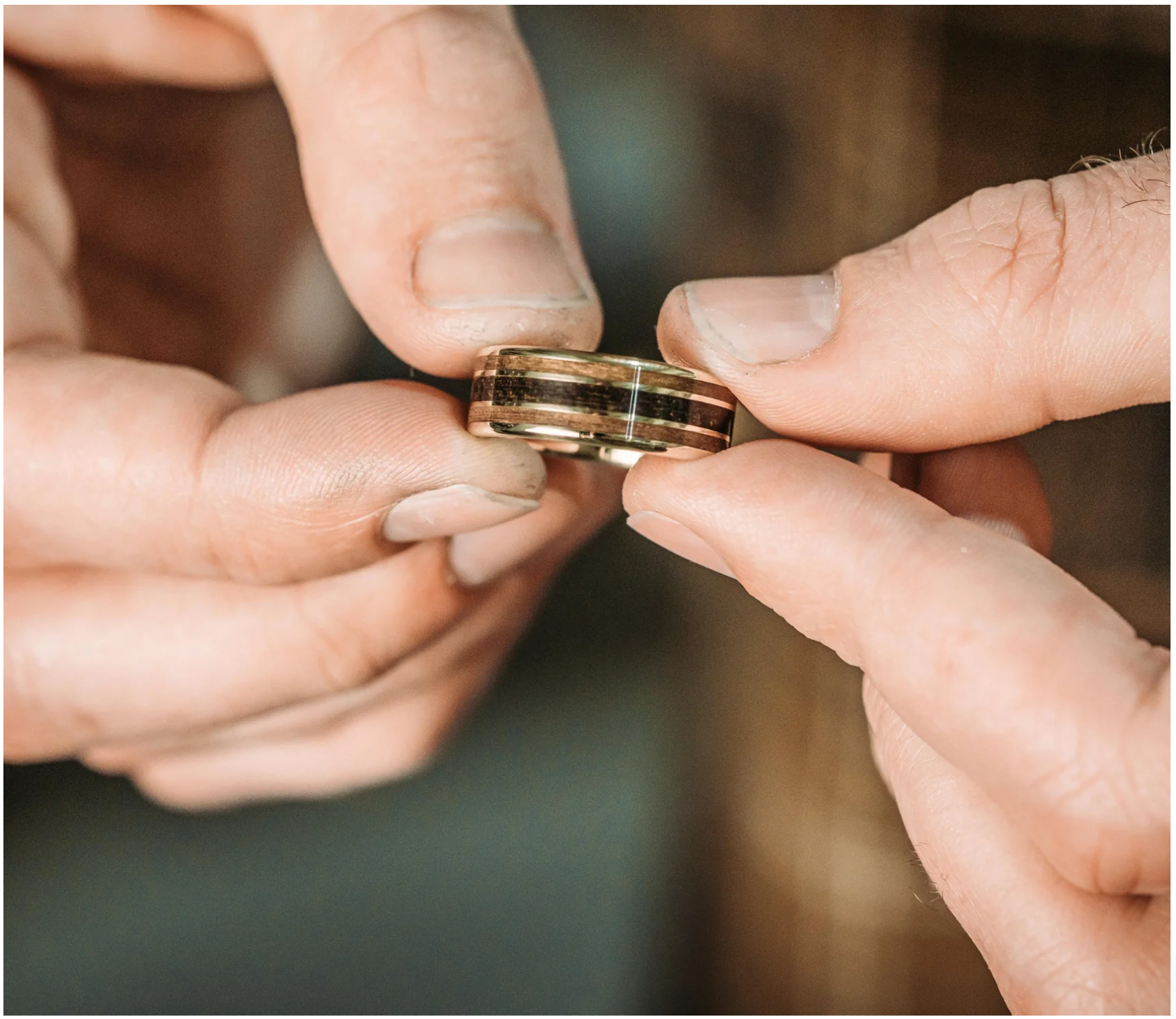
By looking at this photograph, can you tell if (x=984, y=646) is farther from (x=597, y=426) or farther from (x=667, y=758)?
(x=667, y=758)

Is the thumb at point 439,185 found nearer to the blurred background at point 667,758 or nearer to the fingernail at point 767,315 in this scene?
the fingernail at point 767,315

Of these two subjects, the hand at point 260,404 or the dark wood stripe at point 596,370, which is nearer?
the dark wood stripe at point 596,370

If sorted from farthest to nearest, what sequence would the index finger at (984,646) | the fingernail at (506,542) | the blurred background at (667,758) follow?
the blurred background at (667,758)
the fingernail at (506,542)
the index finger at (984,646)

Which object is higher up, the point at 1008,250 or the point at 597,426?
the point at 1008,250

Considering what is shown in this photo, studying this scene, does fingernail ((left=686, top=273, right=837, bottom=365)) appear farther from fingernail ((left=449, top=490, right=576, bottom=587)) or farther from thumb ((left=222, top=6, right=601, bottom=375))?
fingernail ((left=449, top=490, right=576, bottom=587))

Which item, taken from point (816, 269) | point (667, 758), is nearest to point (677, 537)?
point (667, 758)

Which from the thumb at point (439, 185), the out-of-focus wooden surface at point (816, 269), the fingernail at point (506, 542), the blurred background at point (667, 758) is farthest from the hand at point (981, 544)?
the out-of-focus wooden surface at point (816, 269)

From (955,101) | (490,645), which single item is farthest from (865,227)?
(490,645)
